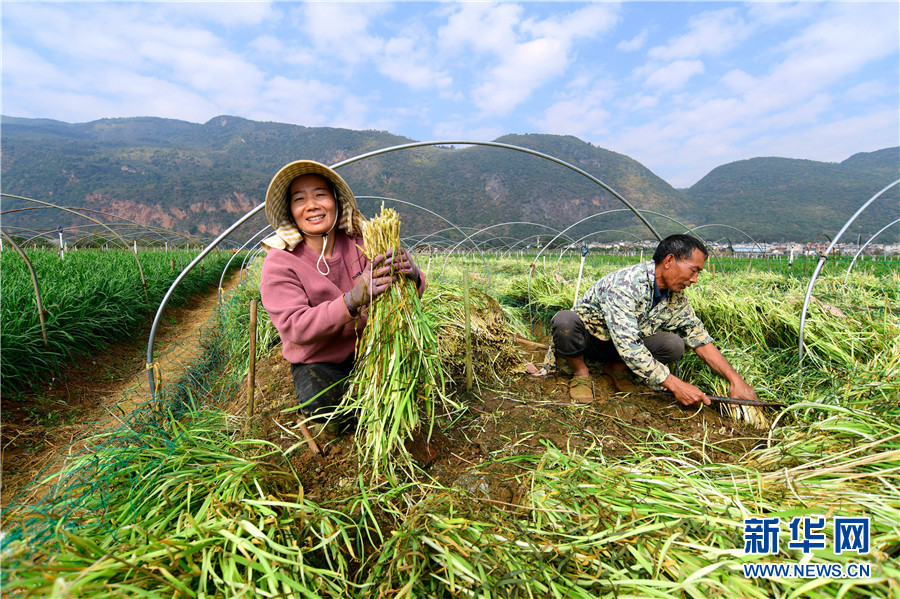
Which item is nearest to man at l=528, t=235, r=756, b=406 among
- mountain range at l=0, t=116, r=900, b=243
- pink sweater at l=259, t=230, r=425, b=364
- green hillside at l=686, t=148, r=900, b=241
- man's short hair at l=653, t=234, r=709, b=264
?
man's short hair at l=653, t=234, r=709, b=264

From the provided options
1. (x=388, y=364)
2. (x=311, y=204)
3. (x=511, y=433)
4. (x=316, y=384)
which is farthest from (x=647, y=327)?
(x=311, y=204)

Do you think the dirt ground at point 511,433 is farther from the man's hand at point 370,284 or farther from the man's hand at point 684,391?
the man's hand at point 370,284

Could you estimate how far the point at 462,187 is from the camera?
59969 mm

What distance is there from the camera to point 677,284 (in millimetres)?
2352

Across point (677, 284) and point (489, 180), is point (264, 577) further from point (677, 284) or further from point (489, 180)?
point (489, 180)

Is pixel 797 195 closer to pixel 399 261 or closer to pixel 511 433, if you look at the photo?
pixel 511 433

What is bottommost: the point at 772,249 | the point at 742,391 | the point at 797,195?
the point at 742,391

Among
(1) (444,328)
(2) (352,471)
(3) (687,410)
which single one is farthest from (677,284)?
(2) (352,471)

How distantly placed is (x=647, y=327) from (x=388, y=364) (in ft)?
6.67

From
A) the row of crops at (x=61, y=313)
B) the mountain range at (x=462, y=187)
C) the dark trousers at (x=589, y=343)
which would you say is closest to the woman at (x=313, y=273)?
the dark trousers at (x=589, y=343)

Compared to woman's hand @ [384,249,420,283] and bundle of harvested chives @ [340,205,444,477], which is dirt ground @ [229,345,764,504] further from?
woman's hand @ [384,249,420,283]

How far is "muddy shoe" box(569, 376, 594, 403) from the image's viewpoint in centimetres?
263

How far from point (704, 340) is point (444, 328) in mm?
1973

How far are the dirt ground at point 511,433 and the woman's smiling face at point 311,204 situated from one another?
1.01 m
